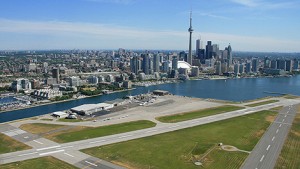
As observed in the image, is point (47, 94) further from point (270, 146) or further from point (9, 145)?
point (270, 146)

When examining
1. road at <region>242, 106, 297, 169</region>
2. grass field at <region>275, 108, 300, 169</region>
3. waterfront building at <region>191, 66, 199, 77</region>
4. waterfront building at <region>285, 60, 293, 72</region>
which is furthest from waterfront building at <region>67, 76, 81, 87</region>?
waterfront building at <region>285, 60, 293, 72</region>

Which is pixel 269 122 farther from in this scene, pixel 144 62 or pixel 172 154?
pixel 144 62

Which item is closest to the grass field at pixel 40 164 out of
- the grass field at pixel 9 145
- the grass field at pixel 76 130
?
the grass field at pixel 9 145

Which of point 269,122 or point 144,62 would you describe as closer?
point 269,122

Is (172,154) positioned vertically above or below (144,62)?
below

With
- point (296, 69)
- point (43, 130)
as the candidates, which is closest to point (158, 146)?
point (43, 130)

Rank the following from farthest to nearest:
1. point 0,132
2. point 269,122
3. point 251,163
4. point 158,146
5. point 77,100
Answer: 1. point 77,100
2. point 269,122
3. point 0,132
4. point 158,146
5. point 251,163

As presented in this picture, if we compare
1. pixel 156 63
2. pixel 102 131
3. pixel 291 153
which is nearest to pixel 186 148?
pixel 291 153
